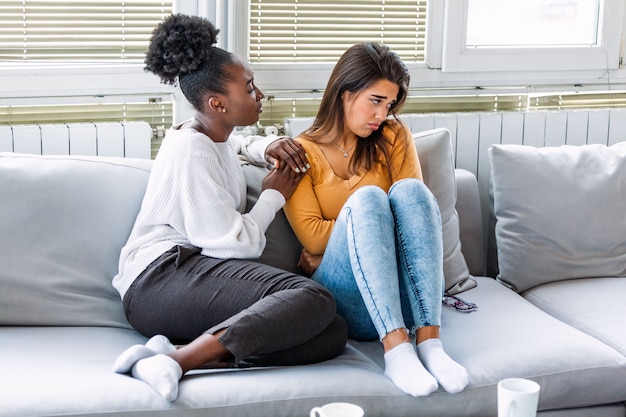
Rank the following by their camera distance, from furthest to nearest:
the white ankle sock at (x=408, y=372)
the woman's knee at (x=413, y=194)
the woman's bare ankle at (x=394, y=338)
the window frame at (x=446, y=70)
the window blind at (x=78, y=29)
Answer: the window frame at (x=446, y=70), the window blind at (x=78, y=29), the woman's knee at (x=413, y=194), the woman's bare ankle at (x=394, y=338), the white ankle sock at (x=408, y=372)

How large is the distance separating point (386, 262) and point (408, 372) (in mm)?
251

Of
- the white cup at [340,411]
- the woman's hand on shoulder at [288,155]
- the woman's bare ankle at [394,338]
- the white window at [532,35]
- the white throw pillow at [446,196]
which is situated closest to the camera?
the white cup at [340,411]

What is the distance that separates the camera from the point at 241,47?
2672 mm

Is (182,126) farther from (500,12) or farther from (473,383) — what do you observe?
(500,12)

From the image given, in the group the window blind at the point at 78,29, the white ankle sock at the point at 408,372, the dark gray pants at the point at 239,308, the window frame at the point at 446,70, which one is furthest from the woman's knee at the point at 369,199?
the window blind at the point at 78,29

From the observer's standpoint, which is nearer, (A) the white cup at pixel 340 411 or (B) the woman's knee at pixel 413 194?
(A) the white cup at pixel 340 411

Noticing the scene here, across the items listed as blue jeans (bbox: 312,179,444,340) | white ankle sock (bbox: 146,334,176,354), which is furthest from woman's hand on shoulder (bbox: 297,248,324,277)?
white ankle sock (bbox: 146,334,176,354)

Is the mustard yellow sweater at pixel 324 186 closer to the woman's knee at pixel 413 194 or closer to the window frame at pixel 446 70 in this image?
the woman's knee at pixel 413 194

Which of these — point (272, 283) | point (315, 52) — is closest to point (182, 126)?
point (272, 283)

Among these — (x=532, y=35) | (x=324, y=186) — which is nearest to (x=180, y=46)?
(x=324, y=186)

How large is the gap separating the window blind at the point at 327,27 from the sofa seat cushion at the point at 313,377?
3.55ft

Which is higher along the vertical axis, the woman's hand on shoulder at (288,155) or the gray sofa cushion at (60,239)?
the woman's hand on shoulder at (288,155)

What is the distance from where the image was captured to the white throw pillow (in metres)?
2.33

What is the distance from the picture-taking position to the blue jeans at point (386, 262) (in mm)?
1868
